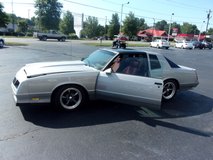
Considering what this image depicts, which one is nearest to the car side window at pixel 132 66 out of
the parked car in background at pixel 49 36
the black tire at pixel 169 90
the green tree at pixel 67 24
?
the black tire at pixel 169 90

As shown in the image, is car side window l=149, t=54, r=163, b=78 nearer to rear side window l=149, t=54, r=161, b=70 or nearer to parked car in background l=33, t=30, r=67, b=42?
rear side window l=149, t=54, r=161, b=70

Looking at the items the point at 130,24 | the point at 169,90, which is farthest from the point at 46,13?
the point at 169,90

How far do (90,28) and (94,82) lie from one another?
7137cm

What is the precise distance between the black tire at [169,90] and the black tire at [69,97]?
273 centimetres

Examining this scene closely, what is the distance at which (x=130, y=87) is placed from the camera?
5.03 metres

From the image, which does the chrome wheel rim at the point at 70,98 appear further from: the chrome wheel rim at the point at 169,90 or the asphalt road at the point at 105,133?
the chrome wheel rim at the point at 169,90

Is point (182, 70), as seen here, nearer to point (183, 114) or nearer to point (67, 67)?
point (183, 114)

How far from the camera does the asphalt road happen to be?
3527mm

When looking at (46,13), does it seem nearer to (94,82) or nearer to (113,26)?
(113,26)

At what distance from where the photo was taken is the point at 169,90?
6820mm

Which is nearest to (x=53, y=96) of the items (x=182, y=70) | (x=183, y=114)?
(x=183, y=114)

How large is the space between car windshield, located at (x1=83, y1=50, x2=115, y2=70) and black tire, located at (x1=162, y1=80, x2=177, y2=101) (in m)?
2.18

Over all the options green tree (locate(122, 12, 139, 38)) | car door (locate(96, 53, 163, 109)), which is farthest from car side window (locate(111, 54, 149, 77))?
green tree (locate(122, 12, 139, 38))

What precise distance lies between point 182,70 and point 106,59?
8.88ft
